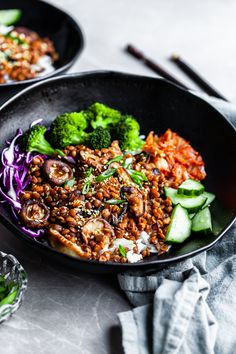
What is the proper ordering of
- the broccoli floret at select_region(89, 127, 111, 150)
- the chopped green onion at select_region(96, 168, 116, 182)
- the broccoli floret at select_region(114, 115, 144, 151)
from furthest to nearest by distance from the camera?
the broccoli floret at select_region(114, 115, 144, 151)
the broccoli floret at select_region(89, 127, 111, 150)
the chopped green onion at select_region(96, 168, 116, 182)

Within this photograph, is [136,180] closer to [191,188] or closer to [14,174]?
[191,188]

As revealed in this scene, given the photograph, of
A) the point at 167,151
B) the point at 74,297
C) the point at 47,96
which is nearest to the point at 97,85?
the point at 47,96

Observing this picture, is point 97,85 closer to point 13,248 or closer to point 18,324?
point 13,248

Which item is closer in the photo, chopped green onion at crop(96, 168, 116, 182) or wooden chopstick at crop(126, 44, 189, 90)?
chopped green onion at crop(96, 168, 116, 182)

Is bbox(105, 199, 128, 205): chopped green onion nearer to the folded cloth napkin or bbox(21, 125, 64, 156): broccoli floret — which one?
the folded cloth napkin

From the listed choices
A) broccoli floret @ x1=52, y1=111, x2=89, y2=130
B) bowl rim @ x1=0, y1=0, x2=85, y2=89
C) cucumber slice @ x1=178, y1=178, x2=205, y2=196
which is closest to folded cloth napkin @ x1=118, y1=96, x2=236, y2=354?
cucumber slice @ x1=178, y1=178, x2=205, y2=196

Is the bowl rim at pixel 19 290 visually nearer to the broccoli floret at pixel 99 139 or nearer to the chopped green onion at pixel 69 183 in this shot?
the chopped green onion at pixel 69 183

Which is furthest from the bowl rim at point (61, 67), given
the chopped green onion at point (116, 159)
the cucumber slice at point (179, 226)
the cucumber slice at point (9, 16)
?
the cucumber slice at point (179, 226)
